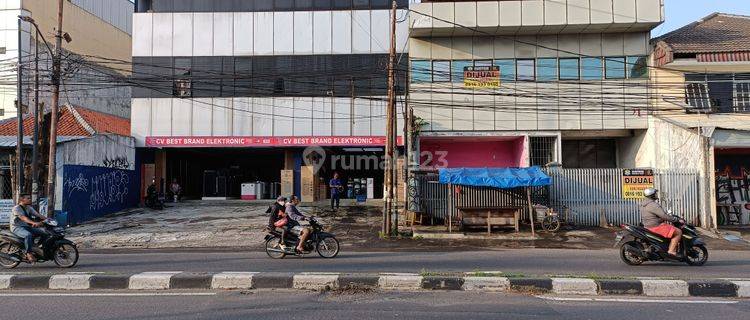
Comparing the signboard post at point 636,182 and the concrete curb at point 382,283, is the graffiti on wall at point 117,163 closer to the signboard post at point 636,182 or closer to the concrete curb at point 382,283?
the concrete curb at point 382,283

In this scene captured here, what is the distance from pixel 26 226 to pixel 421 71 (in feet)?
54.9

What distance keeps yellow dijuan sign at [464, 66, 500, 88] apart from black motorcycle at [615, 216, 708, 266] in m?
13.8

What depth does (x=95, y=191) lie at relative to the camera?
70.6 feet

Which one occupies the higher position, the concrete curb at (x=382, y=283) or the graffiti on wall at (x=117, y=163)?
the graffiti on wall at (x=117, y=163)

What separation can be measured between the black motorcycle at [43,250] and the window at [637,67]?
70.1ft

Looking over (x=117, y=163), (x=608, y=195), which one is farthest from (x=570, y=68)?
(x=117, y=163)

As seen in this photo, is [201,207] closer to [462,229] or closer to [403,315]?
[462,229]

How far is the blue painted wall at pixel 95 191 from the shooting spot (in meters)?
19.6

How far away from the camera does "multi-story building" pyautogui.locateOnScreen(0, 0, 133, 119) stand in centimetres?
3081

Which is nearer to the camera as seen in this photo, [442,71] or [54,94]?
[54,94]

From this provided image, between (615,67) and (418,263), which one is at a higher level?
(615,67)

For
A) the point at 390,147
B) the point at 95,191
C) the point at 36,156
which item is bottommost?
the point at 95,191

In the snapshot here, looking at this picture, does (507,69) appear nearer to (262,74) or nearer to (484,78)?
(484,78)

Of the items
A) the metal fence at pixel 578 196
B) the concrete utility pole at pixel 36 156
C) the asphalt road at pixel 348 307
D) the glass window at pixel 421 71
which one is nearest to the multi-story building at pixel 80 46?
the concrete utility pole at pixel 36 156
